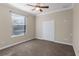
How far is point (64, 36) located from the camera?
471cm

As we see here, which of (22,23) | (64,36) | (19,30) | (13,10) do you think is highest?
(13,10)

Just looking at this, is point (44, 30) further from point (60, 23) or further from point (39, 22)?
point (60, 23)

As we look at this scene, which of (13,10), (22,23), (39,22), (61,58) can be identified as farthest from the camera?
(39,22)

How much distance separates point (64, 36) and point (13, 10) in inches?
125

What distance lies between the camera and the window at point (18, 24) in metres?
4.51

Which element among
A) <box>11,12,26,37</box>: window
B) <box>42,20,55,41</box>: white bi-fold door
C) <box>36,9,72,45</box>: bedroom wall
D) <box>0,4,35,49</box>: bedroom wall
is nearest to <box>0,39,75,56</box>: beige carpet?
<box>0,4,35,49</box>: bedroom wall

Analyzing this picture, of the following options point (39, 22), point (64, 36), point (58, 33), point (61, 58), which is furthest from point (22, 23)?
point (61, 58)

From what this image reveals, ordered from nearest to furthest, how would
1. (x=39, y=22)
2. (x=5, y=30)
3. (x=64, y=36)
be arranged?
(x=5, y=30), (x=64, y=36), (x=39, y=22)

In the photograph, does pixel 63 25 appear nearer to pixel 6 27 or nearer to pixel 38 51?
pixel 38 51

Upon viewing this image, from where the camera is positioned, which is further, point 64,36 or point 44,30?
point 44,30

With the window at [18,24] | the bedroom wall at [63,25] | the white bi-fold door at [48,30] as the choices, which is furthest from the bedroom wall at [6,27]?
the bedroom wall at [63,25]

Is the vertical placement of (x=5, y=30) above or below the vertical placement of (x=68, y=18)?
below

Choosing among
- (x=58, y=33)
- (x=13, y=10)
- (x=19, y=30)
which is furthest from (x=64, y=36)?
(x=13, y=10)

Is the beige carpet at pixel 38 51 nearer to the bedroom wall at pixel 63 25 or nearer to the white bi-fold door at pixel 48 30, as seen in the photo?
the bedroom wall at pixel 63 25
